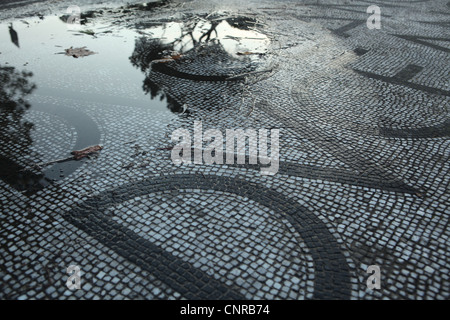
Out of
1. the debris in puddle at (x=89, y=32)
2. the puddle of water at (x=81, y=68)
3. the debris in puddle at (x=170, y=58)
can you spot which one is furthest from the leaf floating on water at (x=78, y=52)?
the debris in puddle at (x=170, y=58)

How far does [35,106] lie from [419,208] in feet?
29.1

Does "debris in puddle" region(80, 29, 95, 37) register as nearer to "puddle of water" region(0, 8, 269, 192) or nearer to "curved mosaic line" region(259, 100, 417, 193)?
"puddle of water" region(0, 8, 269, 192)

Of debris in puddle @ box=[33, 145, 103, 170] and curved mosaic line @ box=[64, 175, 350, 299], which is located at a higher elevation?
debris in puddle @ box=[33, 145, 103, 170]

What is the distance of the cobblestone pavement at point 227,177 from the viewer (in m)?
5.20

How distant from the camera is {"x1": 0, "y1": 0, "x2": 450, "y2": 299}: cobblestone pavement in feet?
17.1

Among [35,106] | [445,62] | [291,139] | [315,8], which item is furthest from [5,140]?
[315,8]

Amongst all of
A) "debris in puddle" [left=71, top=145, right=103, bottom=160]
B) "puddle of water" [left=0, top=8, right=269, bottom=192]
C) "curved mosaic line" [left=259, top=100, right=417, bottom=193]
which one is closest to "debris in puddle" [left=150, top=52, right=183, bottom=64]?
"puddle of water" [left=0, top=8, right=269, bottom=192]

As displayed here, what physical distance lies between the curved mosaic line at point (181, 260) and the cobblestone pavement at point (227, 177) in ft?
0.08

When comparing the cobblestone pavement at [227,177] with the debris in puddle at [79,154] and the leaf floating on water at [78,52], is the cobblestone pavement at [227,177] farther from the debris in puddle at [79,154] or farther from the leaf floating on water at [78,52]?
the leaf floating on water at [78,52]

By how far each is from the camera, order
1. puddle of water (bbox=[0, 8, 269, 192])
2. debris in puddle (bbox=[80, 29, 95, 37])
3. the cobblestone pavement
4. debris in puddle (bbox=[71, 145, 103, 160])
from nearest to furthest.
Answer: the cobblestone pavement < debris in puddle (bbox=[71, 145, 103, 160]) < puddle of water (bbox=[0, 8, 269, 192]) < debris in puddle (bbox=[80, 29, 95, 37])

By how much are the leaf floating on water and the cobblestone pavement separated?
0.40 meters

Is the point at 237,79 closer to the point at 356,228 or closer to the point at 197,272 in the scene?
the point at 356,228

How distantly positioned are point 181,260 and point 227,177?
213cm

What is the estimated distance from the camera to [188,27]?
15367mm
